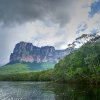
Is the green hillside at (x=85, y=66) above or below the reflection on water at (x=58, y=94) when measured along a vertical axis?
above

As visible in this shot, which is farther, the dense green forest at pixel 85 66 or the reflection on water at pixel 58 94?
the dense green forest at pixel 85 66

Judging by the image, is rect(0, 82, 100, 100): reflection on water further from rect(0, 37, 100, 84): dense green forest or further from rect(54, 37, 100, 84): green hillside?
rect(54, 37, 100, 84): green hillside

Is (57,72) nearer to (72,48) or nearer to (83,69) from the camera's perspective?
(72,48)

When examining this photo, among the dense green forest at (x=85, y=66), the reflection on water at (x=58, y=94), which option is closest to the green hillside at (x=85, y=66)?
the dense green forest at (x=85, y=66)

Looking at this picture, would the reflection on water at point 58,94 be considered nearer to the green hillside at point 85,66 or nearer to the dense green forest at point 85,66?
the dense green forest at point 85,66

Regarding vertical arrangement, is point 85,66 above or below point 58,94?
above

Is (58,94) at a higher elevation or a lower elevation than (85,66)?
lower

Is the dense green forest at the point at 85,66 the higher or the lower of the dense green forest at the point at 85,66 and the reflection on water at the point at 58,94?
the higher

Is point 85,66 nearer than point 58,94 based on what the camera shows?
No

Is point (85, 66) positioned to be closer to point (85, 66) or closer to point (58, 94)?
point (85, 66)

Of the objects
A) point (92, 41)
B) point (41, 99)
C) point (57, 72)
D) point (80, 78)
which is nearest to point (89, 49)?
point (92, 41)

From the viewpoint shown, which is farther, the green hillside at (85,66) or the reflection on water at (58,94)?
the green hillside at (85,66)

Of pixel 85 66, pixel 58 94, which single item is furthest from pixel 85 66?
pixel 58 94

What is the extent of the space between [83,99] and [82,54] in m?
85.0
